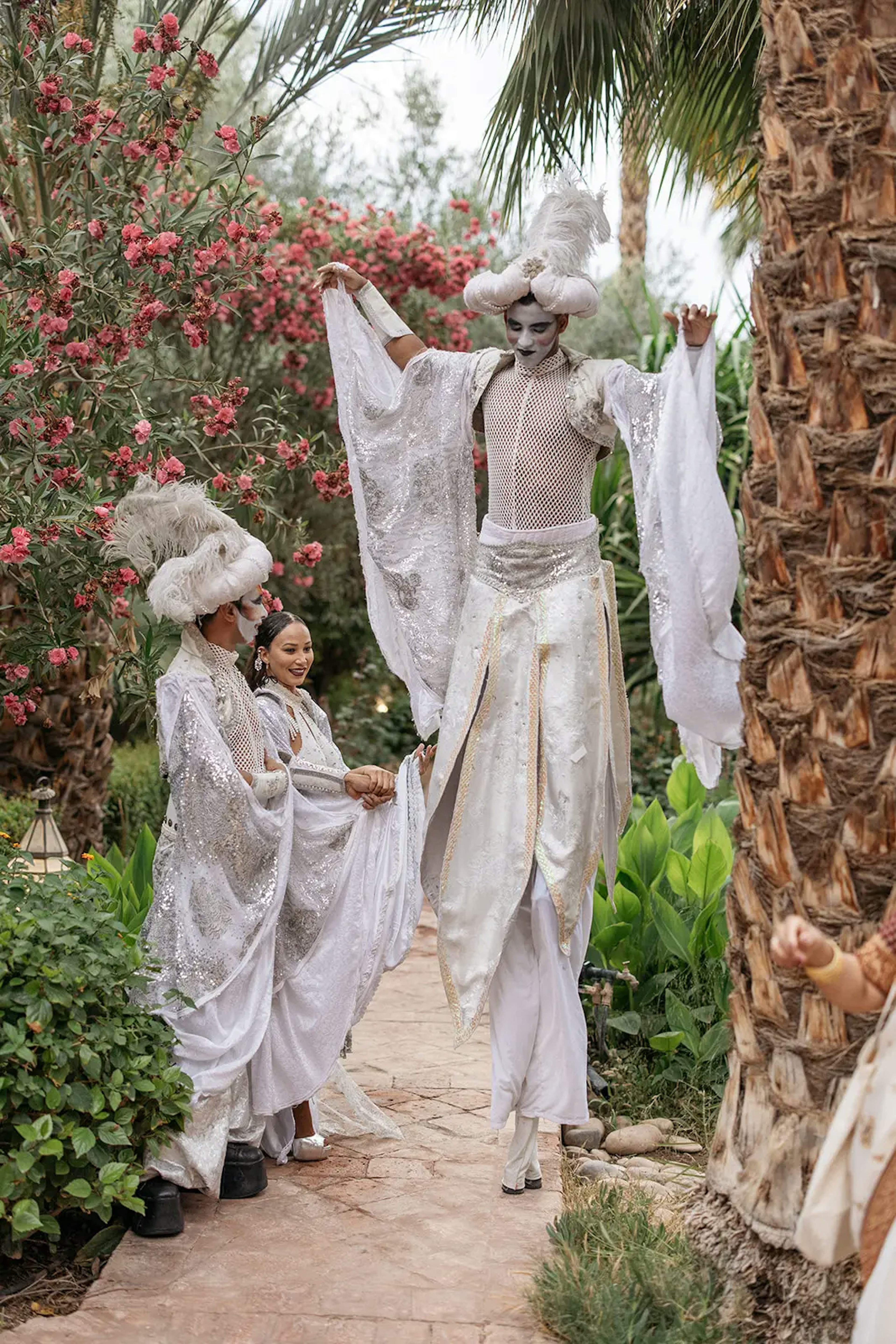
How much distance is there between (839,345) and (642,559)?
98 centimetres

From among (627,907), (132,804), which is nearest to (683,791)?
(627,907)

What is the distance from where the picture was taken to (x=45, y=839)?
14.9 ft

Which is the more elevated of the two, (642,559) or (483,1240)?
(642,559)

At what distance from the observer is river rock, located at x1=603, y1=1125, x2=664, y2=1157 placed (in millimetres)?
4551

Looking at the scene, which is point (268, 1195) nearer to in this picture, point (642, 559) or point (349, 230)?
point (642, 559)

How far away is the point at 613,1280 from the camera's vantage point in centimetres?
316

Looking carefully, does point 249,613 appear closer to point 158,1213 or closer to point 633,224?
point 158,1213

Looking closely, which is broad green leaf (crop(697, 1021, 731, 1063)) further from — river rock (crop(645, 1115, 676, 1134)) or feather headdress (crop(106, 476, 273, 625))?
feather headdress (crop(106, 476, 273, 625))

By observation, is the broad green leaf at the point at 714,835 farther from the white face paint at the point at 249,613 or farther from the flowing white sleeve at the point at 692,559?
the white face paint at the point at 249,613

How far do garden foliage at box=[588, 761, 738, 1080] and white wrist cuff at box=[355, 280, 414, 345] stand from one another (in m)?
1.94

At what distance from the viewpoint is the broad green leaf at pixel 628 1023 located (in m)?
5.00

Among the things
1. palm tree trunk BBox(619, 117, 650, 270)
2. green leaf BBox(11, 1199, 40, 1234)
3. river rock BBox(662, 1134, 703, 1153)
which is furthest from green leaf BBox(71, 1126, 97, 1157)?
palm tree trunk BBox(619, 117, 650, 270)

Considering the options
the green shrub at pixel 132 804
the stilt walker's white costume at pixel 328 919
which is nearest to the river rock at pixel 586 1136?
the stilt walker's white costume at pixel 328 919

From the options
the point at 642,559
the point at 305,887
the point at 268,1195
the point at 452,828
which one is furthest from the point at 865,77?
the point at 268,1195
